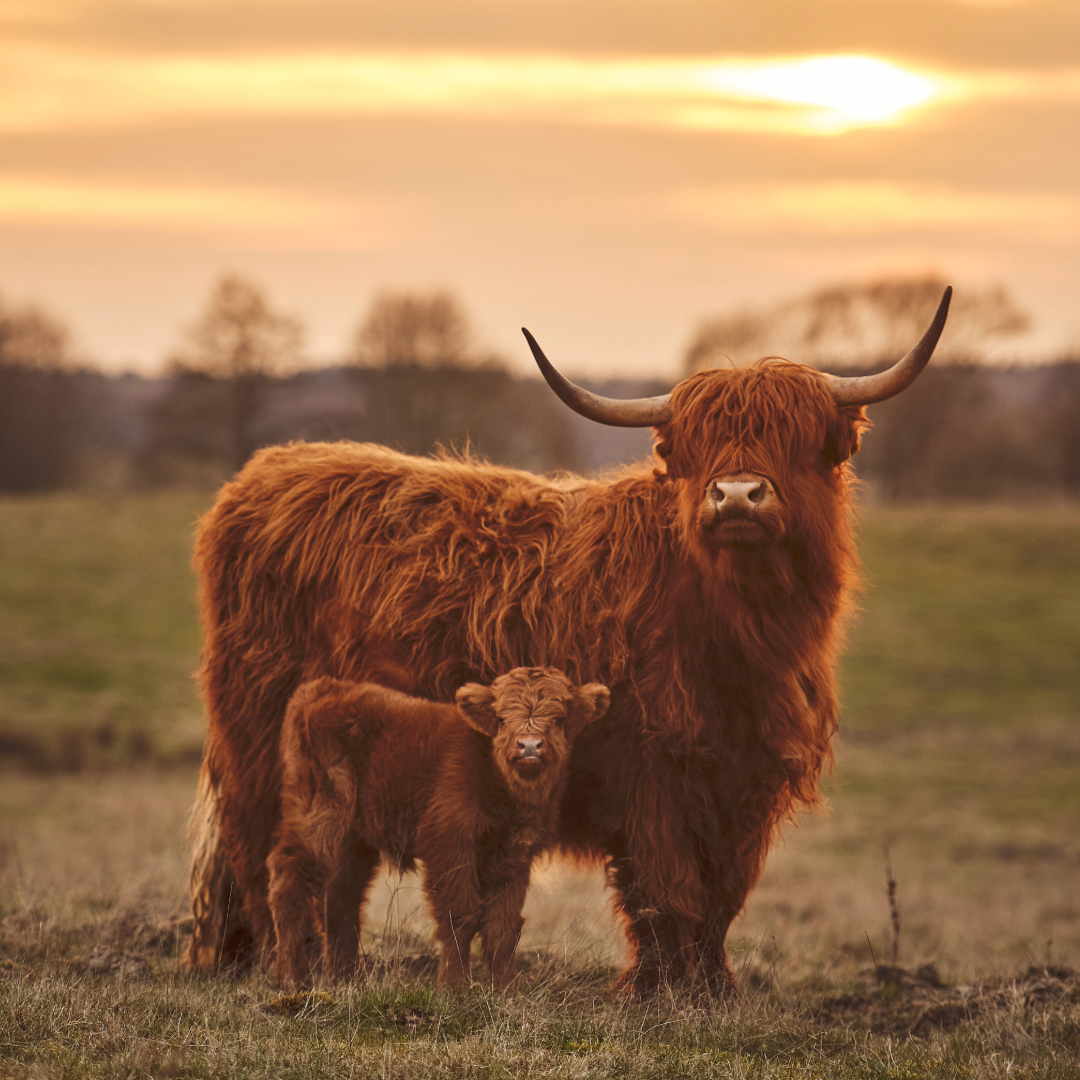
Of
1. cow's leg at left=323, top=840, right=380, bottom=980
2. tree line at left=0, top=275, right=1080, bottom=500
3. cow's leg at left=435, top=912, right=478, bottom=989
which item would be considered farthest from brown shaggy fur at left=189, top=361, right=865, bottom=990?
Answer: tree line at left=0, top=275, right=1080, bottom=500

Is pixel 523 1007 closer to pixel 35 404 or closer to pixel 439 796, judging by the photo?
pixel 439 796

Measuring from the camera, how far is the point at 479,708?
467cm

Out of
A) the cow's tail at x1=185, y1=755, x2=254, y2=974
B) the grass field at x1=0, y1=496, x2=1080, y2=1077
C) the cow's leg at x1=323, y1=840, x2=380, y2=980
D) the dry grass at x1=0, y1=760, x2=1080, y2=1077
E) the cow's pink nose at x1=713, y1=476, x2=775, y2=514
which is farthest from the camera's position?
the cow's tail at x1=185, y1=755, x2=254, y2=974

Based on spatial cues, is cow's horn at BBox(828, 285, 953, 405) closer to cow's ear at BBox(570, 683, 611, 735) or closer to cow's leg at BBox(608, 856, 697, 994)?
cow's ear at BBox(570, 683, 611, 735)

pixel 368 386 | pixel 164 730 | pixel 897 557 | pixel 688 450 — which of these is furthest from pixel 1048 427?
pixel 688 450

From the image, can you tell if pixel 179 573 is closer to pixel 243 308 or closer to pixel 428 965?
pixel 243 308

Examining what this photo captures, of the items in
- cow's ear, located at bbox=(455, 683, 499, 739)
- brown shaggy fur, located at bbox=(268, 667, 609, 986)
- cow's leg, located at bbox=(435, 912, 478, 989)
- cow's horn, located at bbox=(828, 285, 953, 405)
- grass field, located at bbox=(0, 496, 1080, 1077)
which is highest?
cow's horn, located at bbox=(828, 285, 953, 405)

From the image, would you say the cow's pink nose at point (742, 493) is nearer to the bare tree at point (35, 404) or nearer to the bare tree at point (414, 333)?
the bare tree at point (414, 333)

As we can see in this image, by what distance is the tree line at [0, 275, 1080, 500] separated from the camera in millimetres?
40250

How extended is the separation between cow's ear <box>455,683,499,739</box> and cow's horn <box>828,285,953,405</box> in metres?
1.85

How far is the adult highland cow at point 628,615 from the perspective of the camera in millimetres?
4898

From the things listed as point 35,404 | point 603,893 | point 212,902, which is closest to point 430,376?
point 35,404

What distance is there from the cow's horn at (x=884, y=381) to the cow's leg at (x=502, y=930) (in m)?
2.30

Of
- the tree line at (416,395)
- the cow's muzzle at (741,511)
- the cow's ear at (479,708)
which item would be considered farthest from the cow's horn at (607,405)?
the tree line at (416,395)
